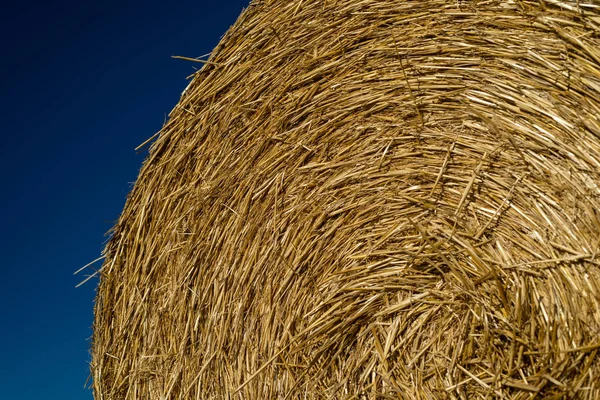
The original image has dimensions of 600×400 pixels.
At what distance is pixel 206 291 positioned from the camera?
2.14 m

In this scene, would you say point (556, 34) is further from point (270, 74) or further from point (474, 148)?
point (270, 74)

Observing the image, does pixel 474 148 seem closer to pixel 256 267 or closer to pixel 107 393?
pixel 256 267

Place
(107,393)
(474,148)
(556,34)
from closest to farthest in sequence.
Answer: (556,34), (474,148), (107,393)

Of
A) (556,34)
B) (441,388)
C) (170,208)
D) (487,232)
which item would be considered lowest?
(441,388)

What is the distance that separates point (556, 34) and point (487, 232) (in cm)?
52

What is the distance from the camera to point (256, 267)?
2.08 m

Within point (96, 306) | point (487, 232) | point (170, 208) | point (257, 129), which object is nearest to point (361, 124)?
point (257, 129)

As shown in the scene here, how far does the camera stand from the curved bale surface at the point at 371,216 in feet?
5.38

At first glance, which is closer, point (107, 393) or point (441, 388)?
point (441, 388)

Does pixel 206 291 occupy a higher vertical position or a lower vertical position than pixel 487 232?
higher

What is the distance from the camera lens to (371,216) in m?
1.96

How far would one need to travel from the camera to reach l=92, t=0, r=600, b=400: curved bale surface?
5.38 ft

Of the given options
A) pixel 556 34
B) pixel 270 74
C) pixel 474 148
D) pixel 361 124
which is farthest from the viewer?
pixel 270 74

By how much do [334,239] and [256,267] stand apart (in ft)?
0.85
